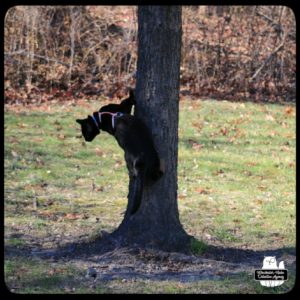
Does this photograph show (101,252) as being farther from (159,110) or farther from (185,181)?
(185,181)

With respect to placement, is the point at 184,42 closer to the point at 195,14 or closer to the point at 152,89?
the point at 195,14

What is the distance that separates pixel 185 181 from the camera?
1081cm

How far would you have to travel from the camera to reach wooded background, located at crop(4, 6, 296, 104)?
1695 cm

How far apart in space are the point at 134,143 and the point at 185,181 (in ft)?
14.0

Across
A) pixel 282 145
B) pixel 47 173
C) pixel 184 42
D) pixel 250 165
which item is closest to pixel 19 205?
pixel 47 173

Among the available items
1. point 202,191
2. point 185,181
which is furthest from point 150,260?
point 185,181

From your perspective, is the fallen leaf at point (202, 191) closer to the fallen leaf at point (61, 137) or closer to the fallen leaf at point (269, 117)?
the fallen leaf at point (61, 137)

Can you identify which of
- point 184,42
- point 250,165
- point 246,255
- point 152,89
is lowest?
point 246,255

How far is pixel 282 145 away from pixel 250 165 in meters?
1.66

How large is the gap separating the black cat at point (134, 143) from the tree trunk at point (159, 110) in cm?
12

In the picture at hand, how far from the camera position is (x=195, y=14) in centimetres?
1872

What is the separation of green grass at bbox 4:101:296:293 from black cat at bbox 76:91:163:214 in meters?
0.87


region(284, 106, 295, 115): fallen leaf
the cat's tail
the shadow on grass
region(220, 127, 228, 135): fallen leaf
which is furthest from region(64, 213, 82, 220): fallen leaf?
region(284, 106, 295, 115): fallen leaf

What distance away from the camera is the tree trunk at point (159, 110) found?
6.83m
